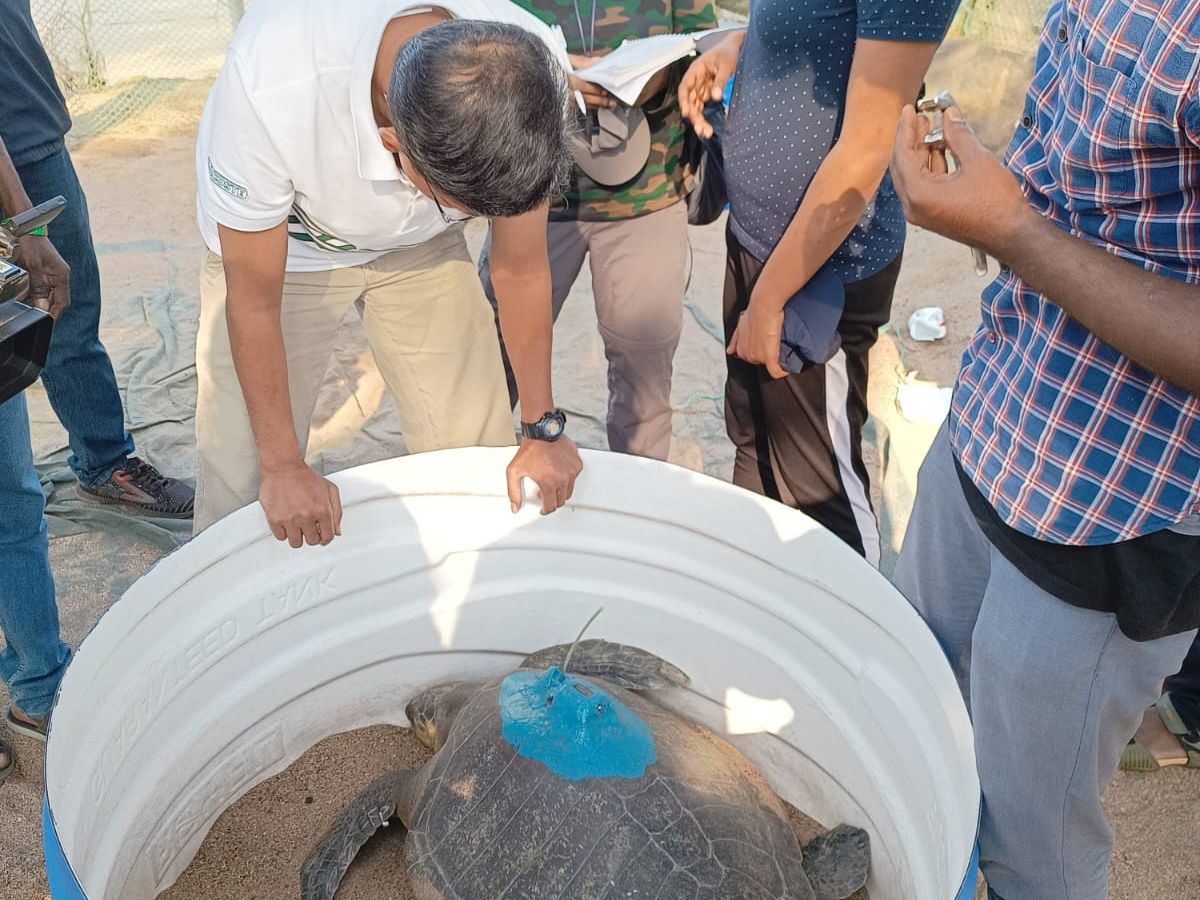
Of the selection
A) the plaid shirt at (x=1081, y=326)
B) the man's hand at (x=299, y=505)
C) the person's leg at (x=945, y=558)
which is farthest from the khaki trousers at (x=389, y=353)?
the plaid shirt at (x=1081, y=326)

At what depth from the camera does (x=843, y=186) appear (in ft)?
4.89

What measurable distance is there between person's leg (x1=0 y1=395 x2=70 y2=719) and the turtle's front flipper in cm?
61

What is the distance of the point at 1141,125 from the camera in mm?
869

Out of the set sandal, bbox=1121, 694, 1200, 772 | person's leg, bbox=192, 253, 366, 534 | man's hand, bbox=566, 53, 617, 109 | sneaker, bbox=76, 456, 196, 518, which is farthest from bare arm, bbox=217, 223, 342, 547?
sandal, bbox=1121, 694, 1200, 772

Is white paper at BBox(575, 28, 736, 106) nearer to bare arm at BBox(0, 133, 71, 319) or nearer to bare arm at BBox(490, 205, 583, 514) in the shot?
bare arm at BBox(490, 205, 583, 514)

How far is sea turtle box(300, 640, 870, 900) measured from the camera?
1352 mm

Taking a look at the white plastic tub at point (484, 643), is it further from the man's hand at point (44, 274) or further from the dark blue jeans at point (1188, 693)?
the dark blue jeans at point (1188, 693)

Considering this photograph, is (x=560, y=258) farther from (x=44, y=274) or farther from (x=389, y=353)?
(x=44, y=274)

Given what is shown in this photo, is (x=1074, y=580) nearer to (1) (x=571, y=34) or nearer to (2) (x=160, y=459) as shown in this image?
(1) (x=571, y=34)

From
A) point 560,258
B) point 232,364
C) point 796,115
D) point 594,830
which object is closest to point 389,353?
point 232,364

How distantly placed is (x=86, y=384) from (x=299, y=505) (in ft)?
3.84

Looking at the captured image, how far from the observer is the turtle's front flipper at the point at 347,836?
5.15ft

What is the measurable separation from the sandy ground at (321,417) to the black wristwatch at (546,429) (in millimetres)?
690

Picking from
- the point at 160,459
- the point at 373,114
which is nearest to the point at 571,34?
the point at 373,114
